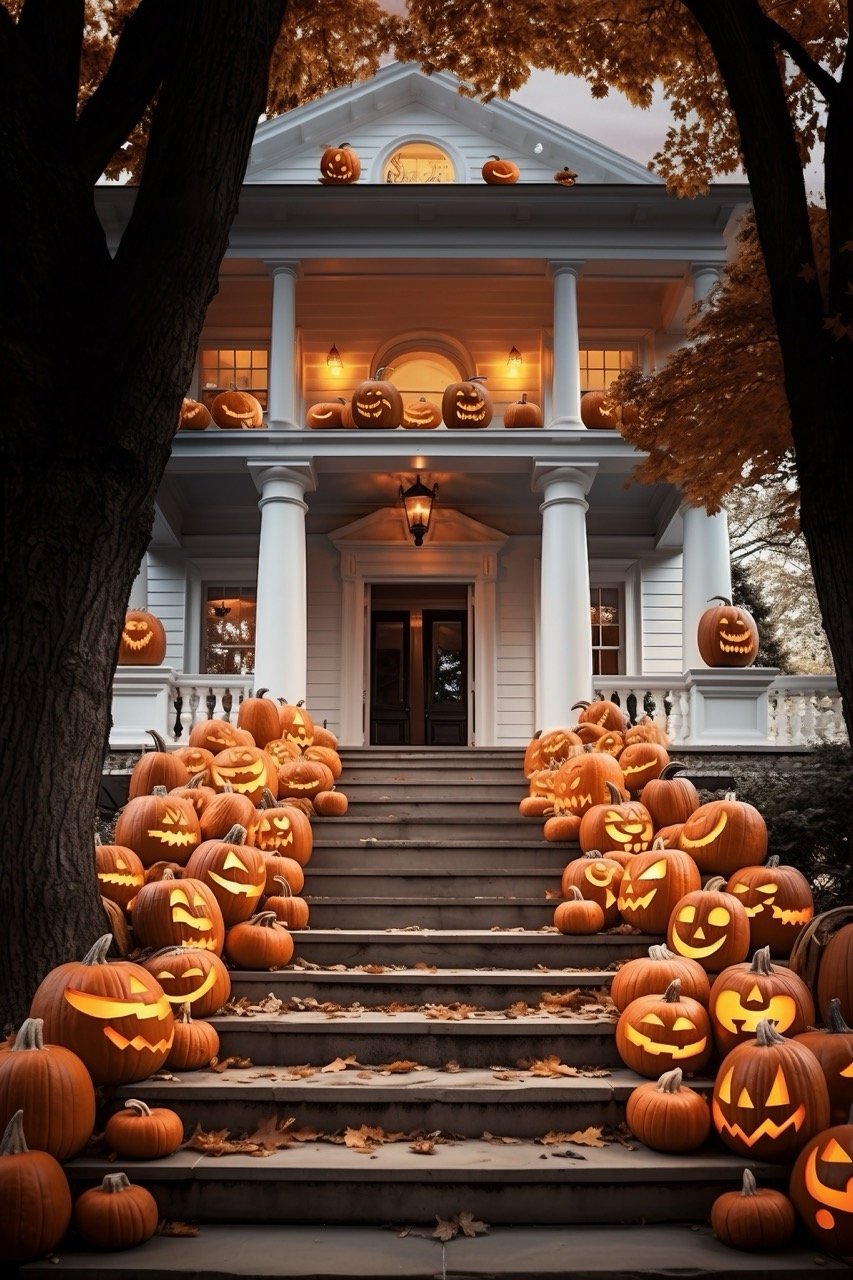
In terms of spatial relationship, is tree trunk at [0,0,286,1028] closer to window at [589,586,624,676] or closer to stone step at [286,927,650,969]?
stone step at [286,927,650,969]

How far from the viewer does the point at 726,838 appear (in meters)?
6.28

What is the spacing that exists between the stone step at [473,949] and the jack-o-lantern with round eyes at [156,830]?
82 centimetres

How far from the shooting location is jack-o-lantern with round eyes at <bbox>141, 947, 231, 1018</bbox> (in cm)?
518

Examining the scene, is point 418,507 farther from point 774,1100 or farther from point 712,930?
point 774,1100

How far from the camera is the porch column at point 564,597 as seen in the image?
39.8 feet

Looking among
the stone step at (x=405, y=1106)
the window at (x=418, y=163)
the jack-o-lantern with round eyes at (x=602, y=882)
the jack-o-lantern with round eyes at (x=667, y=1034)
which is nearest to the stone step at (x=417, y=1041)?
the jack-o-lantern with round eyes at (x=667, y=1034)

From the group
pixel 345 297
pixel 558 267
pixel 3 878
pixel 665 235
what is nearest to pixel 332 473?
pixel 345 297

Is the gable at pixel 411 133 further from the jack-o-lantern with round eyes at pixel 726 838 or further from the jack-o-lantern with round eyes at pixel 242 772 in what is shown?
the jack-o-lantern with round eyes at pixel 726 838

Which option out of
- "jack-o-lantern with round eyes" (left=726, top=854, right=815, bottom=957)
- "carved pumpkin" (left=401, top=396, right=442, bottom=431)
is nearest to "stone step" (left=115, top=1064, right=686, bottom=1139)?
"jack-o-lantern with round eyes" (left=726, top=854, right=815, bottom=957)

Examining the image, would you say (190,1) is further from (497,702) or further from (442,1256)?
(497,702)

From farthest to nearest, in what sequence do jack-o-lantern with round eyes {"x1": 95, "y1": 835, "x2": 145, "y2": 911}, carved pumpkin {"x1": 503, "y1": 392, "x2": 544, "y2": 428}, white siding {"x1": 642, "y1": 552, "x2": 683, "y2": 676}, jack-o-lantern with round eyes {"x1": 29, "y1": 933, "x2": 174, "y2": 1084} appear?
white siding {"x1": 642, "y1": 552, "x2": 683, "y2": 676}
carved pumpkin {"x1": 503, "y1": 392, "x2": 544, "y2": 428}
jack-o-lantern with round eyes {"x1": 95, "y1": 835, "x2": 145, "y2": 911}
jack-o-lantern with round eyes {"x1": 29, "y1": 933, "x2": 174, "y2": 1084}

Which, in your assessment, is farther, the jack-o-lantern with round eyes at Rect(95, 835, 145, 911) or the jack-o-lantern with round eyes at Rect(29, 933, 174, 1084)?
the jack-o-lantern with round eyes at Rect(95, 835, 145, 911)

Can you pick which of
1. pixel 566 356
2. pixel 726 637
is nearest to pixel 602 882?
pixel 726 637

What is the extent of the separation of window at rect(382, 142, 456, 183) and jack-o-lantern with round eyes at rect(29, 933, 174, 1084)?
1287 cm
